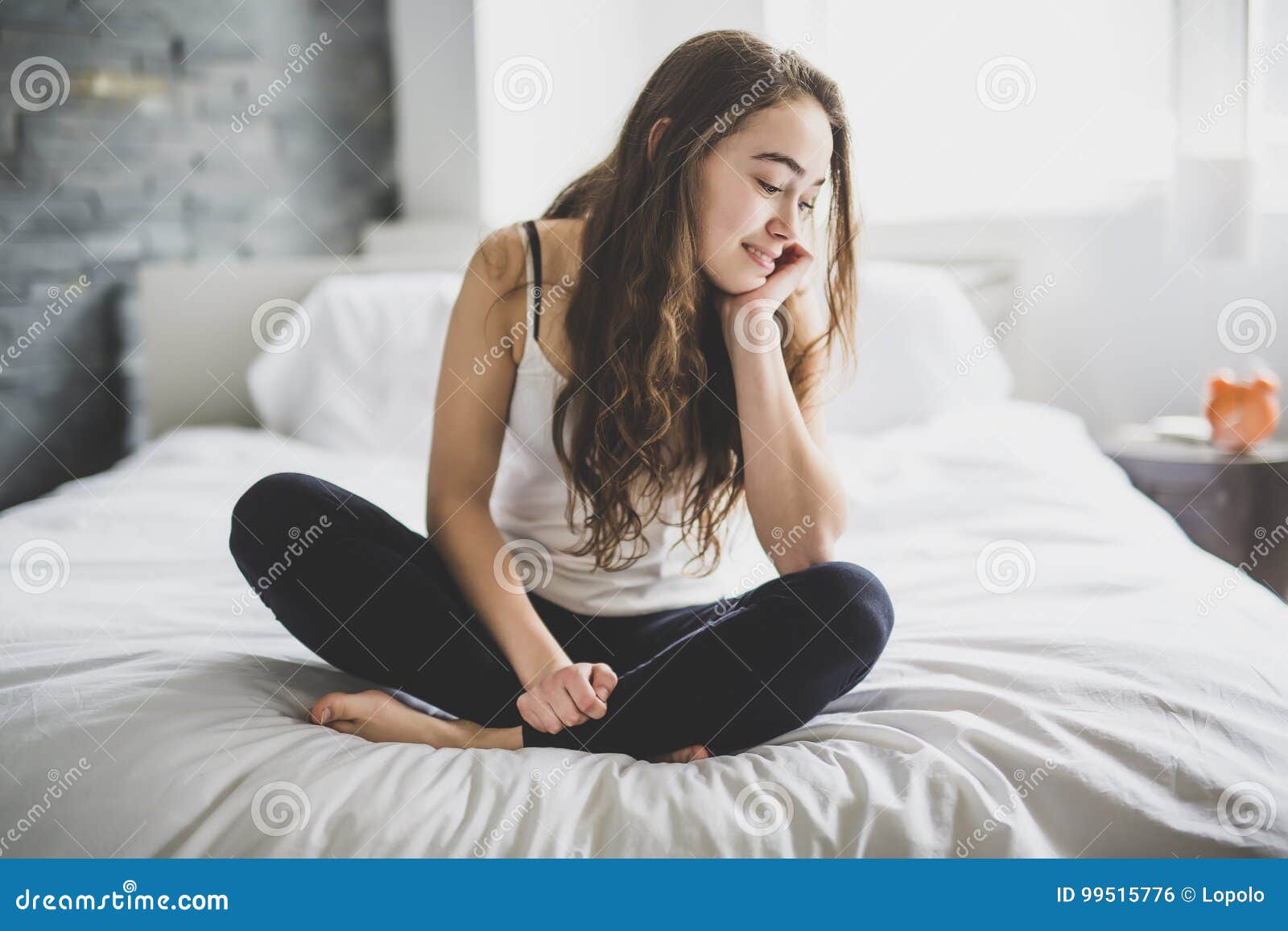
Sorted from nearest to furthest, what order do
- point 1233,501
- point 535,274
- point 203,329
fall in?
point 535,274 < point 1233,501 < point 203,329

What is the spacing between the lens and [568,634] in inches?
39.2

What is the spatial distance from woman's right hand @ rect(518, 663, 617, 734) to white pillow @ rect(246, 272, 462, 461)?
1.07 m

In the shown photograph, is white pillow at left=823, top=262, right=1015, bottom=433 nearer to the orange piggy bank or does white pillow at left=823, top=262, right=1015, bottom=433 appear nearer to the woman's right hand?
the orange piggy bank

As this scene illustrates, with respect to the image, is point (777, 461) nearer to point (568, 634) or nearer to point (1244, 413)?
point (568, 634)

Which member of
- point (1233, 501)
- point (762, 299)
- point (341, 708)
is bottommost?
point (1233, 501)

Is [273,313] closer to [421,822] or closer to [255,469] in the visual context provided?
[255,469]

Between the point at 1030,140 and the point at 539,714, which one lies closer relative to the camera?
the point at 539,714

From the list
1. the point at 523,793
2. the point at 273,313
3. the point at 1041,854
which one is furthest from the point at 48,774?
the point at 273,313

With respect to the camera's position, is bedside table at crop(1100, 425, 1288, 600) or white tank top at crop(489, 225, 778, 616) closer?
white tank top at crop(489, 225, 778, 616)

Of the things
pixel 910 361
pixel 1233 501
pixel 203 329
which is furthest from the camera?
pixel 203 329

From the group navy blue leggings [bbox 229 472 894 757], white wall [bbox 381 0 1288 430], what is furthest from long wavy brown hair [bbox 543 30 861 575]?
white wall [bbox 381 0 1288 430]

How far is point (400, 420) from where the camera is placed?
6.25ft

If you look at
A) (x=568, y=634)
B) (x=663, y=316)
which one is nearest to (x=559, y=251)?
(x=663, y=316)

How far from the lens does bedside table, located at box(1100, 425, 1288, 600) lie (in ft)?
5.76
